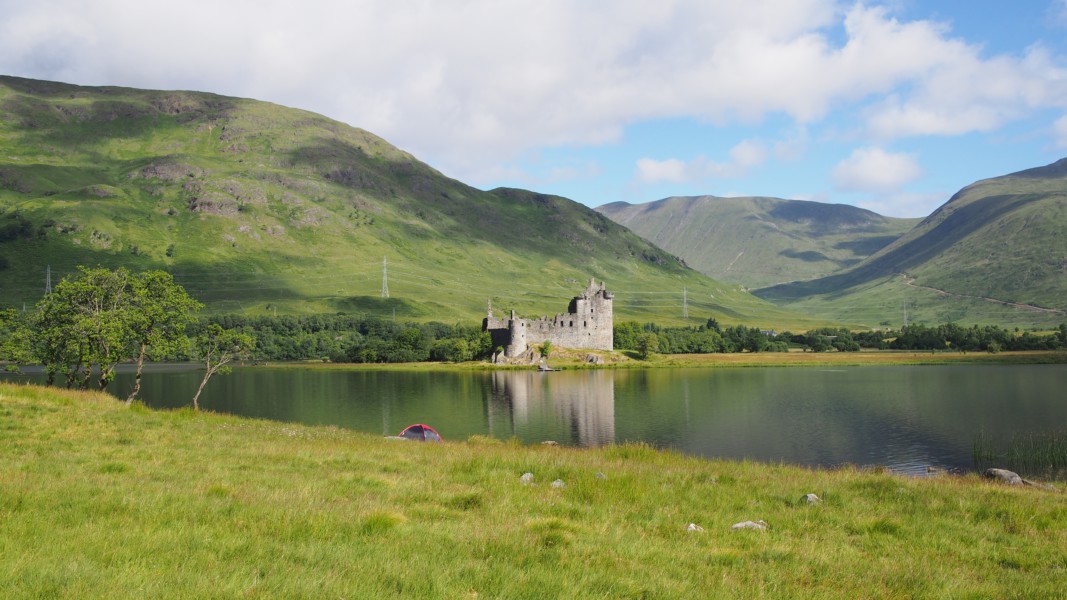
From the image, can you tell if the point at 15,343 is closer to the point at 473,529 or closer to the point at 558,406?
the point at 473,529

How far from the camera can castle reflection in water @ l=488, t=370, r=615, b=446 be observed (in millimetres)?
51438

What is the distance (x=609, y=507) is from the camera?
1380 centimetres

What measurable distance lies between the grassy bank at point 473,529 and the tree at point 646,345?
120m

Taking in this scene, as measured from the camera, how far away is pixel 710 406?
6575cm

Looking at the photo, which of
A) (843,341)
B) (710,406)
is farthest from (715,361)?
(710,406)

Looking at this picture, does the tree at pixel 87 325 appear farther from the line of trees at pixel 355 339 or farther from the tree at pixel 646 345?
the tree at pixel 646 345

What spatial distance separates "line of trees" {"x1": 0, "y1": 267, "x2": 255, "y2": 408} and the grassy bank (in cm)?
1956

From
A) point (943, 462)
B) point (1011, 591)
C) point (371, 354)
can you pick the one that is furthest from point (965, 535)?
point (371, 354)

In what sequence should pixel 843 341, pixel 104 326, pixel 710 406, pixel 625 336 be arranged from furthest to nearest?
pixel 843 341
pixel 625 336
pixel 710 406
pixel 104 326

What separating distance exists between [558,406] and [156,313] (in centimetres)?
4033

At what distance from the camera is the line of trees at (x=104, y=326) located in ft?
124

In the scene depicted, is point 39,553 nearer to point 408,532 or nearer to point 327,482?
point 408,532

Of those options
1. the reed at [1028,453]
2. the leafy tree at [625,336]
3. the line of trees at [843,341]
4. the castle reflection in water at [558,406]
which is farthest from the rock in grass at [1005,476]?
the leafy tree at [625,336]

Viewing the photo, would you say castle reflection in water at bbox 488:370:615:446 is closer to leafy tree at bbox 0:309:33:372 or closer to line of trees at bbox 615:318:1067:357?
leafy tree at bbox 0:309:33:372
